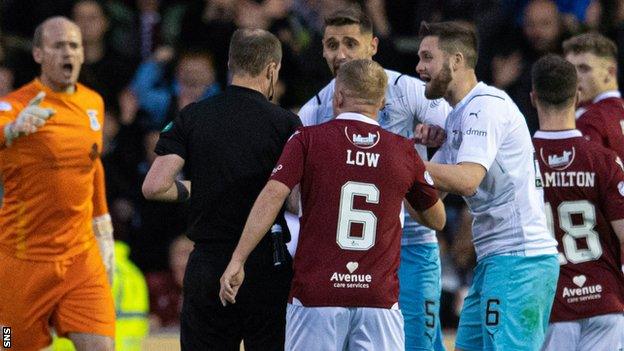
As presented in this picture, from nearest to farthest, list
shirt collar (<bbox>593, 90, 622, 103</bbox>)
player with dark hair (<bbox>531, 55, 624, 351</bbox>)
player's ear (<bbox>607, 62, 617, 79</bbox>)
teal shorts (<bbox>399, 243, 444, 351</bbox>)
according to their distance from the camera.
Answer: player with dark hair (<bbox>531, 55, 624, 351</bbox>) < teal shorts (<bbox>399, 243, 444, 351</bbox>) < shirt collar (<bbox>593, 90, 622, 103</bbox>) < player's ear (<bbox>607, 62, 617, 79</bbox>)

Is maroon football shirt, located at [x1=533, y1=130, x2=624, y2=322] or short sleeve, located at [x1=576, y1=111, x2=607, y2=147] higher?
short sleeve, located at [x1=576, y1=111, x2=607, y2=147]

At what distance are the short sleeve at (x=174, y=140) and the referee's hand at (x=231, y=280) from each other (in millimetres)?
850

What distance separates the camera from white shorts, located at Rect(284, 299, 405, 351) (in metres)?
6.85

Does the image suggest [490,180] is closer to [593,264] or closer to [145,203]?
[593,264]

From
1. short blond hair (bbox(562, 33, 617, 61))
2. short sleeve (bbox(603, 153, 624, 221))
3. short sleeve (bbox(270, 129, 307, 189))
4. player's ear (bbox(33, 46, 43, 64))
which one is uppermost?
short blond hair (bbox(562, 33, 617, 61))

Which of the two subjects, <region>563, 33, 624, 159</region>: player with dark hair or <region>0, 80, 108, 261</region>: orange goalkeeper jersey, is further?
<region>563, 33, 624, 159</region>: player with dark hair

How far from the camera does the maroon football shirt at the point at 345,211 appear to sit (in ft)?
22.5

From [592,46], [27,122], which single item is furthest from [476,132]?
[27,122]

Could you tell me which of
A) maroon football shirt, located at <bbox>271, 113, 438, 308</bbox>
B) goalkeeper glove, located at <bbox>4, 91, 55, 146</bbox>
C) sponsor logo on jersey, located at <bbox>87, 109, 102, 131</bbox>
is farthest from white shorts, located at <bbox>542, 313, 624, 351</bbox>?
goalkeeper glove, located at <bbox>4, 91, 55, 146</bbox>

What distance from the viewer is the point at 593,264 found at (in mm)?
8305

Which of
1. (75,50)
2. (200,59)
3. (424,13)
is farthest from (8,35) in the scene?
(75,50)

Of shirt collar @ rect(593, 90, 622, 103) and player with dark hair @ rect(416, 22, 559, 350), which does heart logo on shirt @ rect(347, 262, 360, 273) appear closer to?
player with dark hair @ rect(416, 22, 559, 350)

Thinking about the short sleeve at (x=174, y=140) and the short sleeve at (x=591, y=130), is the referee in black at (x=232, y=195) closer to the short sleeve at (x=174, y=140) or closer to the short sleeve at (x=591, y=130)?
the short sleeve at (x=174, y=140)

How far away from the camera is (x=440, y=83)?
786cm
